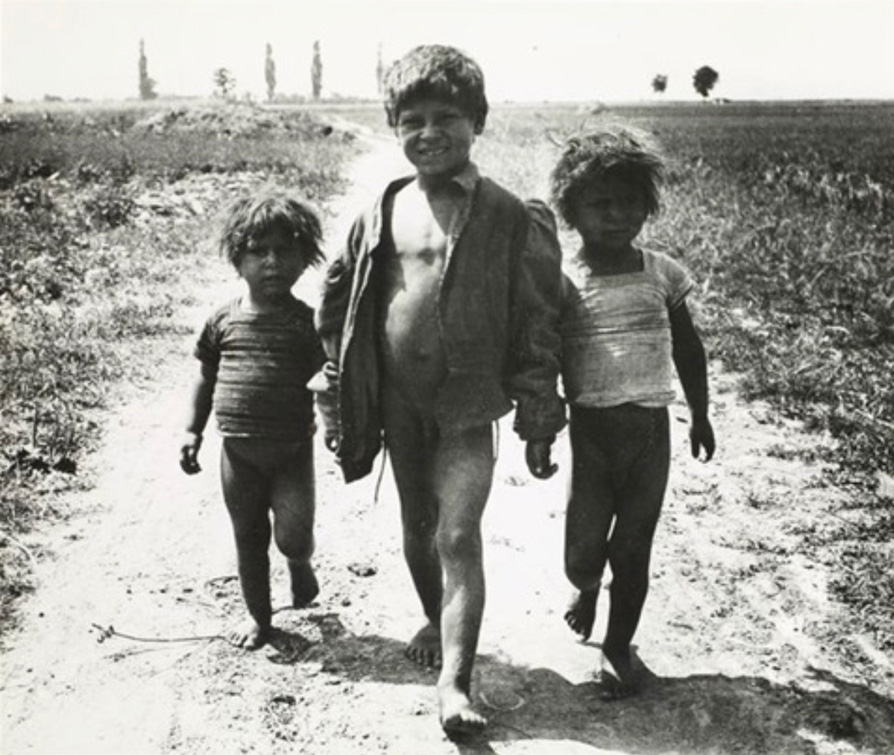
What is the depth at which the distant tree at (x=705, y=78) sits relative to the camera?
123000 millimetres

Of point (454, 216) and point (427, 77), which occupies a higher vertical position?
point (427, 77)

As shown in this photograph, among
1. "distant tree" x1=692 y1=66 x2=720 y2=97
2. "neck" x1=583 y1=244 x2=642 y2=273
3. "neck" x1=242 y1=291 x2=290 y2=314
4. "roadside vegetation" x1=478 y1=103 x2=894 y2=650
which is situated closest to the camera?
"neck" x1=583 y1=244 x2=642 y2=273

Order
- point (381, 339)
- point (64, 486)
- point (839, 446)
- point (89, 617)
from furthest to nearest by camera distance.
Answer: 1. point (839, 446)
2. point (64, 486)
3. point (89, 617)
4. point (381, 339)

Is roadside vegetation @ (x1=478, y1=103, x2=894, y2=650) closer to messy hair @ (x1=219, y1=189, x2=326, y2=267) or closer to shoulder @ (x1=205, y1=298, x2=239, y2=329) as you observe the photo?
messy hair @ (x1=219, y1=189, x2=326, y2=267)

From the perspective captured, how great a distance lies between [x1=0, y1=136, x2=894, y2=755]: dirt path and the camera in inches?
109

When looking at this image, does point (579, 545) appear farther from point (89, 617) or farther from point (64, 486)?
point (64, 486)

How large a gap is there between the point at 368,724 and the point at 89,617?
1219 mm

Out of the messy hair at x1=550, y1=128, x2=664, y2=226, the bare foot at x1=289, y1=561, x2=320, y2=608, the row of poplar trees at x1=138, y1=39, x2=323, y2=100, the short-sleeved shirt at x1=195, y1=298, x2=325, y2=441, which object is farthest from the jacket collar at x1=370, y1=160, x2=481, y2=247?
the row of poplar trees at x1=138, y1=39, x2=323, y2=100

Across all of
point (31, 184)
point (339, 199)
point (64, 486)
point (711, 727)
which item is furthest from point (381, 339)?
point (339, 199)

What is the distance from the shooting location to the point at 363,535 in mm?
4242

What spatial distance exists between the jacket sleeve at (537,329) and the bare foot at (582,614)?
694 millimetres

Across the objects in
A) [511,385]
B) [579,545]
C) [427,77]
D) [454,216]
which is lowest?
[579,545]

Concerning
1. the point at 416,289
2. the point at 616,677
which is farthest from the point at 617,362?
the point at 616,677

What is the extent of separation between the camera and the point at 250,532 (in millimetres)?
3277
